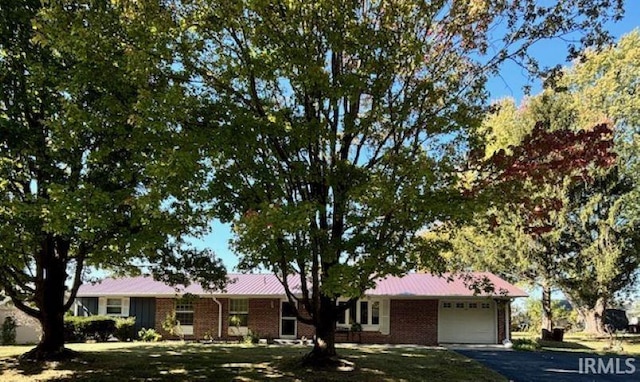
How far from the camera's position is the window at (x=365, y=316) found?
26.8 metres

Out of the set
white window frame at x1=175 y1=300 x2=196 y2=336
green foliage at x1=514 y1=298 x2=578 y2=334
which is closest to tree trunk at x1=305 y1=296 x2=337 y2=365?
white window frame at x1=175 y1=300 x2=196 y2=336

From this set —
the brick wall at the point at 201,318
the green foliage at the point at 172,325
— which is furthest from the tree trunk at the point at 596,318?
the green foliage at the point at 172,325

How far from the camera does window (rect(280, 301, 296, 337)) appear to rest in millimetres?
27328

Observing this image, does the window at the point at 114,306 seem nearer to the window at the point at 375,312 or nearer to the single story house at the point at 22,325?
the single story house at the point at 22,325

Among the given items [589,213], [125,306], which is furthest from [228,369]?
[589,213]

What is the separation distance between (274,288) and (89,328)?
9.23m

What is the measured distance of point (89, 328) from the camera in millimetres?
26781

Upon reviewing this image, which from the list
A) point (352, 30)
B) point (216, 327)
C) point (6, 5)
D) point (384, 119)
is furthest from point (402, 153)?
point (216, 327)

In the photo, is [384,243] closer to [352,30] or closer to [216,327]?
[352,30]

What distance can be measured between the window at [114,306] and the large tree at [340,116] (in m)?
19.1

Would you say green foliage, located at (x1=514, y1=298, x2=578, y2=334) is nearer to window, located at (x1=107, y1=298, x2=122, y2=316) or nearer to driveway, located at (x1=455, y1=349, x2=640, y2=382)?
driveway, located at (x1=455, y1=349, x2=640, y2=382)

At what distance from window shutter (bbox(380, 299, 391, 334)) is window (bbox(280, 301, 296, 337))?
4.38 m

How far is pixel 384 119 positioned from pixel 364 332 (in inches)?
611

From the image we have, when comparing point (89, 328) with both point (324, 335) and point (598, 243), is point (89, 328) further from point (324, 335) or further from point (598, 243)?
point (598, 243)
